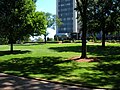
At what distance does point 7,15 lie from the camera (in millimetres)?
32562

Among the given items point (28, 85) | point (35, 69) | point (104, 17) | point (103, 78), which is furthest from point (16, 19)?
point (104, 17)

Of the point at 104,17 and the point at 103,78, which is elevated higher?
the point at 104,17

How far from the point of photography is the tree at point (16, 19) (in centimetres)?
3219

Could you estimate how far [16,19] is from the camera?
32438mm

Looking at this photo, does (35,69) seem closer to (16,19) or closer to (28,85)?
(28,85)

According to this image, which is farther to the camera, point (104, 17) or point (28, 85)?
point (104, 17)

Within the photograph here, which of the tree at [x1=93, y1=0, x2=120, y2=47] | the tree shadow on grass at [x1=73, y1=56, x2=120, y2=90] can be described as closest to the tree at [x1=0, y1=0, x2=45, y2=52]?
the tree shadow on grass at [x1=73, y1=56, x2=120, y2=90]

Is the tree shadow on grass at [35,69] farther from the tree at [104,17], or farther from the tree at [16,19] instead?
the tree at [104,17]

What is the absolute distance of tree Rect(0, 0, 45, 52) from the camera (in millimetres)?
32188

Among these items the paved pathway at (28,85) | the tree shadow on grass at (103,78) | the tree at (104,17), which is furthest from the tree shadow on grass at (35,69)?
the tree at (104,17)

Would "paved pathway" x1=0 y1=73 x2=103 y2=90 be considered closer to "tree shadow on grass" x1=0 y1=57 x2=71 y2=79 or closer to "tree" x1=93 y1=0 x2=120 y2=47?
"tree shadow on grass" x1=0 y1=57 x2=71 y2=79

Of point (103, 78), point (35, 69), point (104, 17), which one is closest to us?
point (103, 78)

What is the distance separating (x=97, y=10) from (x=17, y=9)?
71.5 feet

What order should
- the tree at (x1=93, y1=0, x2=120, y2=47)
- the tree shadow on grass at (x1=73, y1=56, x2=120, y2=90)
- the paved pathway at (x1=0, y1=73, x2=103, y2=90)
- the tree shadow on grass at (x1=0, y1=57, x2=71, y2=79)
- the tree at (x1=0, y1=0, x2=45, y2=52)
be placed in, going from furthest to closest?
the tree at (x1=93, y1=0, x2=120, y2=47) → the tree at (x1=0, y1=0, x2=45, y2=52) → the tree shadow on grass at (x1=0, y1=57, x2=71, y2=79) → the tree shadow on grass at (x1=73, y1=56, x2=120, y2=90) → the paved pathway at (x1=0, y1=73, x2=103, y2=90)
